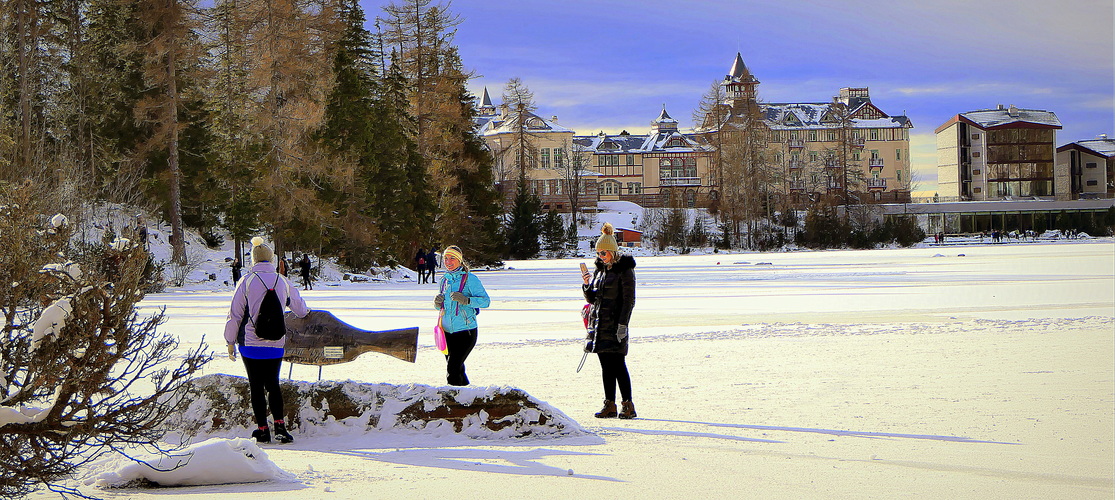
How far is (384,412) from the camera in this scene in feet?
27.1

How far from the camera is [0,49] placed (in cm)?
3738

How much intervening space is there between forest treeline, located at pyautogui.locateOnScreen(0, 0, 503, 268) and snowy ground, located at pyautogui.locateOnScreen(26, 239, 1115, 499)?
60.3ft

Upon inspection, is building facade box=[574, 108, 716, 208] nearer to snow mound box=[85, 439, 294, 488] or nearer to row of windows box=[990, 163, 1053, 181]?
row of windows box=[990, 163, 1053, 181]

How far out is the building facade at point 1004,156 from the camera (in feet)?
354

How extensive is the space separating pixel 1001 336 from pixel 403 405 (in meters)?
10.1

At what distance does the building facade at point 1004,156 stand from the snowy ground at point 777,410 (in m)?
94.7

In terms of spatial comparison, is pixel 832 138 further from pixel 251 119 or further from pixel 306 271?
pixel 306 271

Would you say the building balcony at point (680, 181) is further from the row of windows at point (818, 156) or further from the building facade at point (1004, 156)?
the building facade at point (1004, 156)

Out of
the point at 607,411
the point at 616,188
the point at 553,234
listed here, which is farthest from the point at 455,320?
the point at 616,188

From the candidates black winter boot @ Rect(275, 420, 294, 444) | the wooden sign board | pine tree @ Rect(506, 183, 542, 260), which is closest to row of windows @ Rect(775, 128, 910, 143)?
pine tree @ Rect(506, 183, 542, 260)

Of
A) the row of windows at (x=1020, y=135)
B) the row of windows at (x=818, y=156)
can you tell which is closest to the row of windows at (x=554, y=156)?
the row of windows at (x=818, y=156)

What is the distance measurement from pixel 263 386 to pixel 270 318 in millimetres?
586

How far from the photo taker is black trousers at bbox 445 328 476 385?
9297mm

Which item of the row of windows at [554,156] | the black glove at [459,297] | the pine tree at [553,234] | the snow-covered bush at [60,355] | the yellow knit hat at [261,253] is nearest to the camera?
the snow-covered bush at [60,355]
